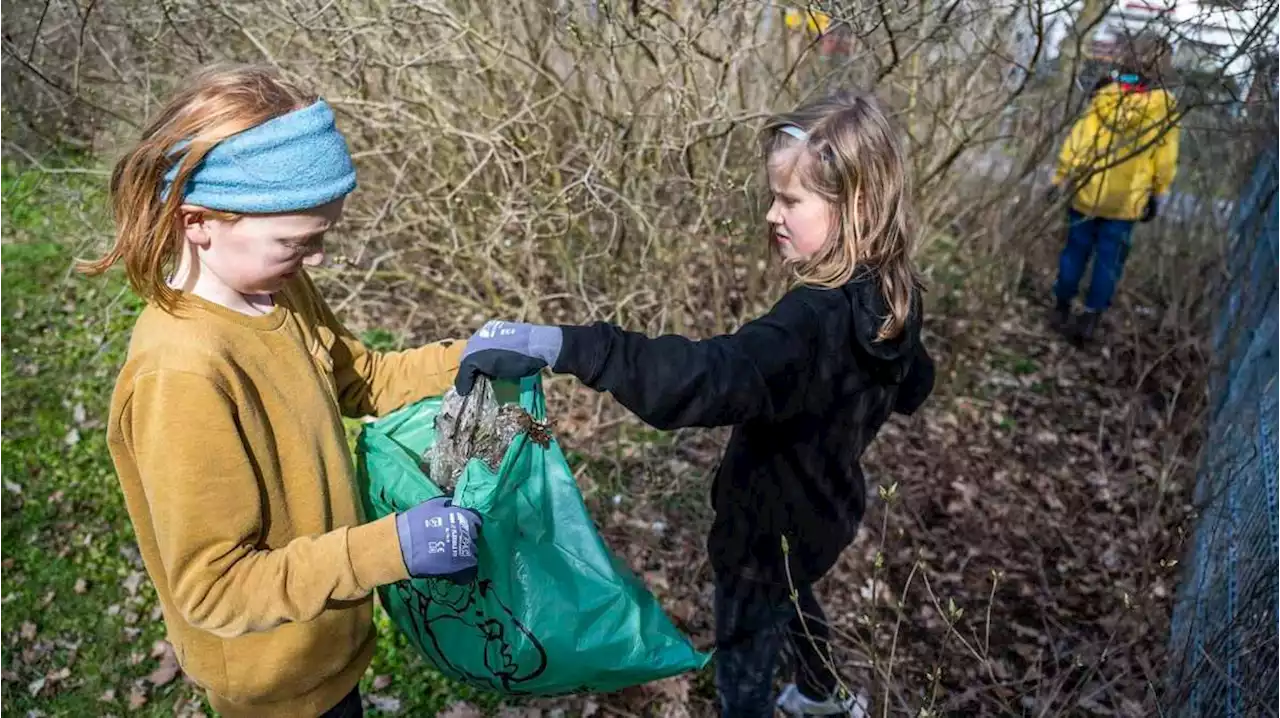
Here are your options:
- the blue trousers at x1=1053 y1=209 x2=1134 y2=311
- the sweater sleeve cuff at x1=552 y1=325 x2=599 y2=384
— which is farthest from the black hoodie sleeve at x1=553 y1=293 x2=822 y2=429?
the blue trousers at x1=1053 y1=209 x2=1134 y2=311

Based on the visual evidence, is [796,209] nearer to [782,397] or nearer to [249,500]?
[782,397]

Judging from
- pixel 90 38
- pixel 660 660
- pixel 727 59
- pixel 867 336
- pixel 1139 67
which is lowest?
pixel 660 660

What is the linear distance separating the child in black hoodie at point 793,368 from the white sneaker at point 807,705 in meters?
0.41

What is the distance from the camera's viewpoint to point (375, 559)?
1362 mm

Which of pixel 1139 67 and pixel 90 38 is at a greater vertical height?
pixel 1139 67

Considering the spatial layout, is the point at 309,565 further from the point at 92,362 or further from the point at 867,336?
the point at 92,362

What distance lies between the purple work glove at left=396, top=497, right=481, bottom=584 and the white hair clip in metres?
0.99

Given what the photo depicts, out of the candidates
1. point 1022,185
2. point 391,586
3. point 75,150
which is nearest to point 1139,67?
point 1022,185

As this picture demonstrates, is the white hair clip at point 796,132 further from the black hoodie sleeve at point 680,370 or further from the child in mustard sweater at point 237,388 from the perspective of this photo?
the child in mustard sweater at point 237,388

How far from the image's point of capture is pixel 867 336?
1713mm

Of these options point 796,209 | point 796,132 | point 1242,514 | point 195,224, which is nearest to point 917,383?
point 796,209

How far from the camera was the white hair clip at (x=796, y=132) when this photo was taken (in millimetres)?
1772

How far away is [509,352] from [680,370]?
0.30m

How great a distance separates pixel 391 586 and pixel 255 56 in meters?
3.19
